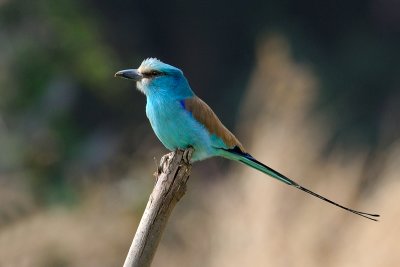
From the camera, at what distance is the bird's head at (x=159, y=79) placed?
11.6ft

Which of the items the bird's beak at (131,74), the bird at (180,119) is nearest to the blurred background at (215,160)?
the bird at (180,119)

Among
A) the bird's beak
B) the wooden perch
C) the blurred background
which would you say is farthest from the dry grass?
the wooden perch

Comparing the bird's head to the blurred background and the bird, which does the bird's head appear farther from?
the blurred background

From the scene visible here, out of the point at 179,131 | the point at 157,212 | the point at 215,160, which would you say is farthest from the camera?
the point at 215,160

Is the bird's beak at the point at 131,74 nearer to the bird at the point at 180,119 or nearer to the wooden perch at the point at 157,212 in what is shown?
the bird at the point at 180,119

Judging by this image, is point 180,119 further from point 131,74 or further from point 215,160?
point 215,160

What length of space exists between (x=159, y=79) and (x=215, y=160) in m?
4.83

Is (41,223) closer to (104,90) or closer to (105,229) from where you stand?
(105,229)

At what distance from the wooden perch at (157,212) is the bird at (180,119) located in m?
0.49

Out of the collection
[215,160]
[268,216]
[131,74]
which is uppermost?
[215,160]

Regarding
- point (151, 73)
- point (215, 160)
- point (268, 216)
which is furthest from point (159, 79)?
point (215, 160)

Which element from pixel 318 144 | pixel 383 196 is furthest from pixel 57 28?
pixel 383 196

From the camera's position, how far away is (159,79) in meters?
3.55

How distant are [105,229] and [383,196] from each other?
1.70 meters
